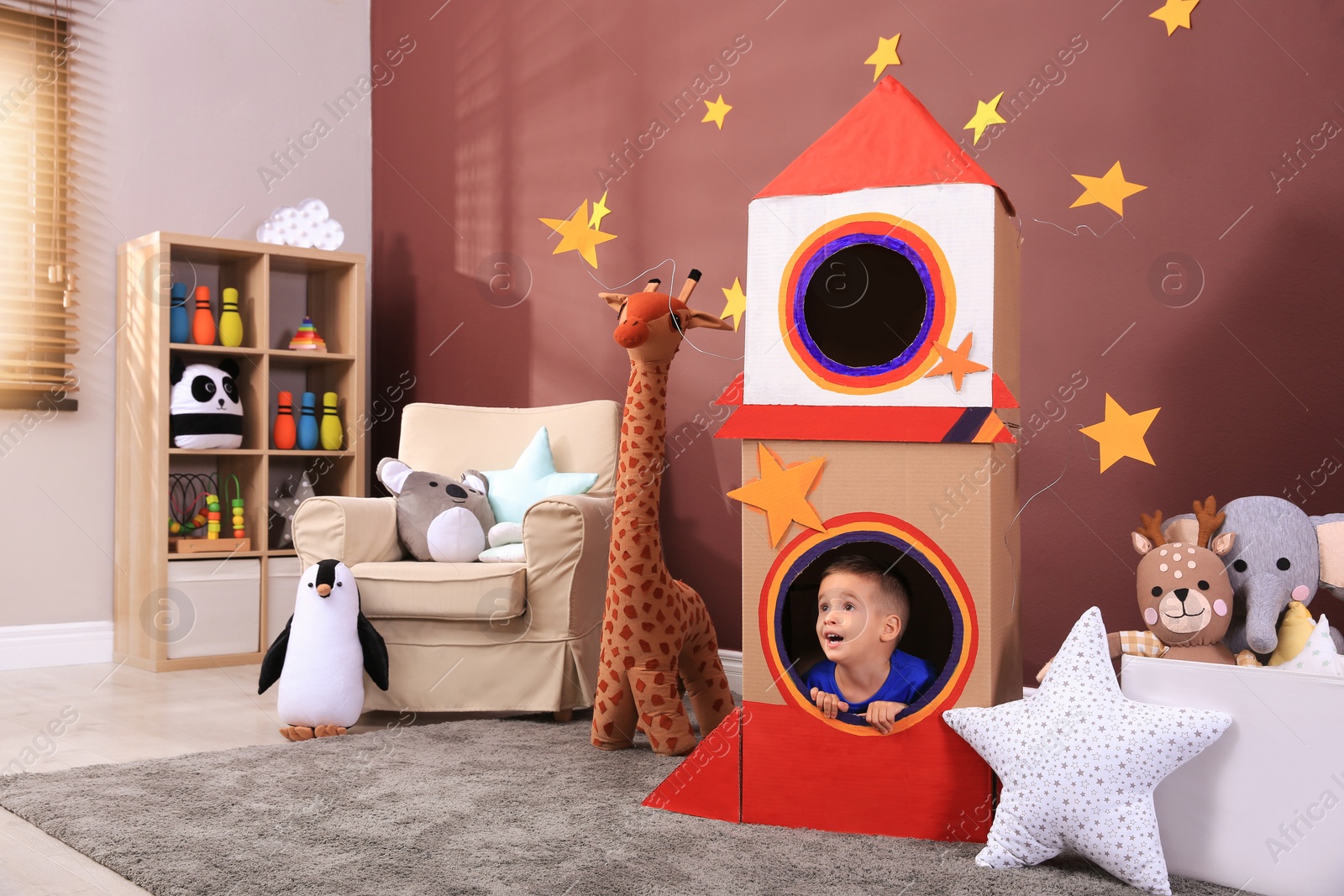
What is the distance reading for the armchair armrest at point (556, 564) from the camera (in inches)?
103

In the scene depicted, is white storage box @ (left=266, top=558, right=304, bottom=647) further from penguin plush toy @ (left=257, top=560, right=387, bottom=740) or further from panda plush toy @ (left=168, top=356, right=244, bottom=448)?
penguin plush toy @ (left=257, top=560, right=387, bottom=740)

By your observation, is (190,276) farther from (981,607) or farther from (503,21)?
(981,607)

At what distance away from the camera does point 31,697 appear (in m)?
3.03

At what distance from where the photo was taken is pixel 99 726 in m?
2.64

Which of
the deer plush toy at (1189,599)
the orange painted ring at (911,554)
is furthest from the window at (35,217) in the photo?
the deer plush toy at (1189,599)

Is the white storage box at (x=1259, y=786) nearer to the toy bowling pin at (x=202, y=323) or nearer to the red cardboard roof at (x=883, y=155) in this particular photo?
the red cardboard roof at (x=883, y=155)

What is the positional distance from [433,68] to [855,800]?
132 inches

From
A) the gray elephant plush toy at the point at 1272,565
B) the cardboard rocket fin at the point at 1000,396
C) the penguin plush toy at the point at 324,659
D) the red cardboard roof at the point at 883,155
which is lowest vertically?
the penguin plush toy at the point at 324,659

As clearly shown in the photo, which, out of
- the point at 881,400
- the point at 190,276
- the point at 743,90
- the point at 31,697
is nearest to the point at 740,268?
the point at 743,90

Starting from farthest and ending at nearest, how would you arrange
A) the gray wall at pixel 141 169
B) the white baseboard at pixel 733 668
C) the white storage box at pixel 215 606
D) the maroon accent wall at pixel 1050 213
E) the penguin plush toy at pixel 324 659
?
the gray wall at pixel 141 169, the white storage box at pixel 215 606, the white baseboard at pixel 733 668, the penguin plush toy at pixel 324 659, the maroon accent wall at pixel 1050 213

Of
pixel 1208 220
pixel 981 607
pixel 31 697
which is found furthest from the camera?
pixel 31 697

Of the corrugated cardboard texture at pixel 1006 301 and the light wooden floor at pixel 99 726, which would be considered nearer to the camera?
the light wooden floor at pixel 99 726

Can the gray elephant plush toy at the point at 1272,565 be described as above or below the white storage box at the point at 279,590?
above

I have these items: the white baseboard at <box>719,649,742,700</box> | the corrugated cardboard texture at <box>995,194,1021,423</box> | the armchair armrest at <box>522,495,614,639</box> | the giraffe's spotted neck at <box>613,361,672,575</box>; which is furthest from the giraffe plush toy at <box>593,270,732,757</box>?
the white baseboard at <box>719,649,742,700</box>
